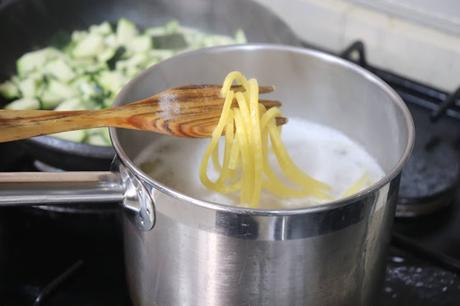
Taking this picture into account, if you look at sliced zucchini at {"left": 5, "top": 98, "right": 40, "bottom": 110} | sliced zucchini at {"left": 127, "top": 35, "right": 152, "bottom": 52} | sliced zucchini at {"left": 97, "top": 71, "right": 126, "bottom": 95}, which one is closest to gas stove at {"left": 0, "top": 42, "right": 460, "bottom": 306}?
sliced zucchini at {"left": 5, "top": 98, "right": 40, "bottom": 110}

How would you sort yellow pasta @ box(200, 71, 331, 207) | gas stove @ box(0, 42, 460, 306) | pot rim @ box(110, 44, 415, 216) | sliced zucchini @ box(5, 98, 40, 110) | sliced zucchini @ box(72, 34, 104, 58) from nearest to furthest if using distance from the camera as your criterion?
pot rim @ box(110, 44, 415, 216), yellow pasta @ box(200, 71, 331, 207), gas stove @ box(0, 42, 460, 306), sliced zucchini @ box(5, 98, 40, 110), sliced zucchini @ box(72, 34, 104, 58)

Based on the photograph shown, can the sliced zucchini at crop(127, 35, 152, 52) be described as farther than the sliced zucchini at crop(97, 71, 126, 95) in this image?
Yes

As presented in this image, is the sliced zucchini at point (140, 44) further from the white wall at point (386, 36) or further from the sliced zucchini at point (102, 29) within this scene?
the white wall at point (386, 36)

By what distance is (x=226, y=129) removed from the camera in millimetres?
668

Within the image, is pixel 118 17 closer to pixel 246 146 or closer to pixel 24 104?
pixel 24 104

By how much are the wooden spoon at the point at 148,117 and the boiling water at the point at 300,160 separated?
0.09 m

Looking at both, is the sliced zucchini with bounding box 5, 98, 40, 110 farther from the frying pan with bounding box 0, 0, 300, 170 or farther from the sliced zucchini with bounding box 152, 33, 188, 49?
the sliced zucchini with bounding box 152, 33, 188, 49

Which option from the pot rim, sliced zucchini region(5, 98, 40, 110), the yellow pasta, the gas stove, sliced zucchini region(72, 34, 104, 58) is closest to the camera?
the pot rim

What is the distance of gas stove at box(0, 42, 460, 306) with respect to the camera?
0.81 m

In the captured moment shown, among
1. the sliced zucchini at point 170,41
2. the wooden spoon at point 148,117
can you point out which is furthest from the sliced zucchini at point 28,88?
the wooden spoon at point 148,117

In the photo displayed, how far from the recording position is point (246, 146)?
661 mm

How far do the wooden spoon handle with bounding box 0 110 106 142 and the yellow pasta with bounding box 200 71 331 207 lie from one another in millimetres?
126

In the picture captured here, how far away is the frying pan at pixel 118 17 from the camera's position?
1145 mm

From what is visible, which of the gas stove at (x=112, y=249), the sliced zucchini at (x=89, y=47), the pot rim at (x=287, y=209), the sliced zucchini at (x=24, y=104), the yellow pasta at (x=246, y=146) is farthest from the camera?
the sliced zucchini at (x=89, y=47)
